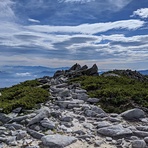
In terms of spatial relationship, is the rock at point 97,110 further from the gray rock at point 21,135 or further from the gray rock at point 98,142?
the gray rock at point 21,135

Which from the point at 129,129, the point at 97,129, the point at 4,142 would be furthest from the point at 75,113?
the point at 4,142

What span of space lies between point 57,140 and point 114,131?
7.63 feet

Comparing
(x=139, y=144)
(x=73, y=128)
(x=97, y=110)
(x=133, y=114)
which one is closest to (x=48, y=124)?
(x=73, y=128)

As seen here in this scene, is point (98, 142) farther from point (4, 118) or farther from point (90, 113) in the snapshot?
point (4, 118)

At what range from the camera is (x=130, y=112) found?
39.1 feet

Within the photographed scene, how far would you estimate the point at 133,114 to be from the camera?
11867 millimetres

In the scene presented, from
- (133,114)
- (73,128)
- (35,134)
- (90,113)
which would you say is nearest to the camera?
(35,134)

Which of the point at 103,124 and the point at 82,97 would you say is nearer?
the point at 103,124

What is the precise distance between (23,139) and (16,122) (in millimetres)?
1782

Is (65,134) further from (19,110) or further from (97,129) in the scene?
(19,110)

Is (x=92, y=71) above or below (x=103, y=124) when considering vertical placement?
above

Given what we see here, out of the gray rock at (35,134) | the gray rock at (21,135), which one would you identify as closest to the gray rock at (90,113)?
the gray rock at (35,134)

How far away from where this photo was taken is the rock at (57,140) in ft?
27.6

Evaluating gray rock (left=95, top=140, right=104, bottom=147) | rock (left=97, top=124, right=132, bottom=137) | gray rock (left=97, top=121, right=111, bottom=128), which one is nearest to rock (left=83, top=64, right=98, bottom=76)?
gray rock (left=97, top=121, right=111, bottom=128)
